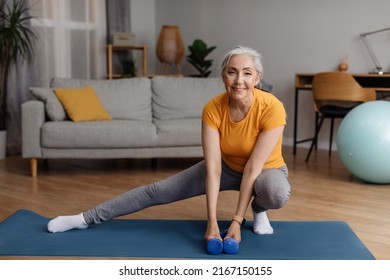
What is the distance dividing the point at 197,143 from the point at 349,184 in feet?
3.96

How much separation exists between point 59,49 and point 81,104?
5.21 ft

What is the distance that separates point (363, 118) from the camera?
400cm

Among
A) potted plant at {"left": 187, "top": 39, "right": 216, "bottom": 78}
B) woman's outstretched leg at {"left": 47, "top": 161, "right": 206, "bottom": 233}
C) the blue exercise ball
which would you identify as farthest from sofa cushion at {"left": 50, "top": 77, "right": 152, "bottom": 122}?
woman's outstretched leg at {"left": 47, "top": 161, "right": 206, "bottom": 233}

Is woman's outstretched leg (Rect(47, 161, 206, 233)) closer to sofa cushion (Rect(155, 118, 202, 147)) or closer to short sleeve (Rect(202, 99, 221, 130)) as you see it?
short sleeve (Rect(202, 99, 221, 130))

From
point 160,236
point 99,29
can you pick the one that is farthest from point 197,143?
point 99,29

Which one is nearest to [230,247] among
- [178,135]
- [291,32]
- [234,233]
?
[234,233]

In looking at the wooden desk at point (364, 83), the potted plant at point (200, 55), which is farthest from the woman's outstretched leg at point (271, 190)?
the potted plant at point (200, 55)

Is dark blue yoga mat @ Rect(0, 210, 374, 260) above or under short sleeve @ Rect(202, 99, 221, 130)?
under

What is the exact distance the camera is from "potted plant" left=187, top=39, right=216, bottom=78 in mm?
6389

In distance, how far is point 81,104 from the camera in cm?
460

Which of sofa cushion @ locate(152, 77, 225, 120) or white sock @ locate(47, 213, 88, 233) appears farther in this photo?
sofa cushion @ locate(152, 77, 225, 120)

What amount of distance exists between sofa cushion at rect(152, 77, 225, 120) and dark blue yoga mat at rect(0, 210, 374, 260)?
2088 mm

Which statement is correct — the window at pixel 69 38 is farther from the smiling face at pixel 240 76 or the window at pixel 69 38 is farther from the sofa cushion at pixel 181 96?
the smiling face at pixel 240 76
